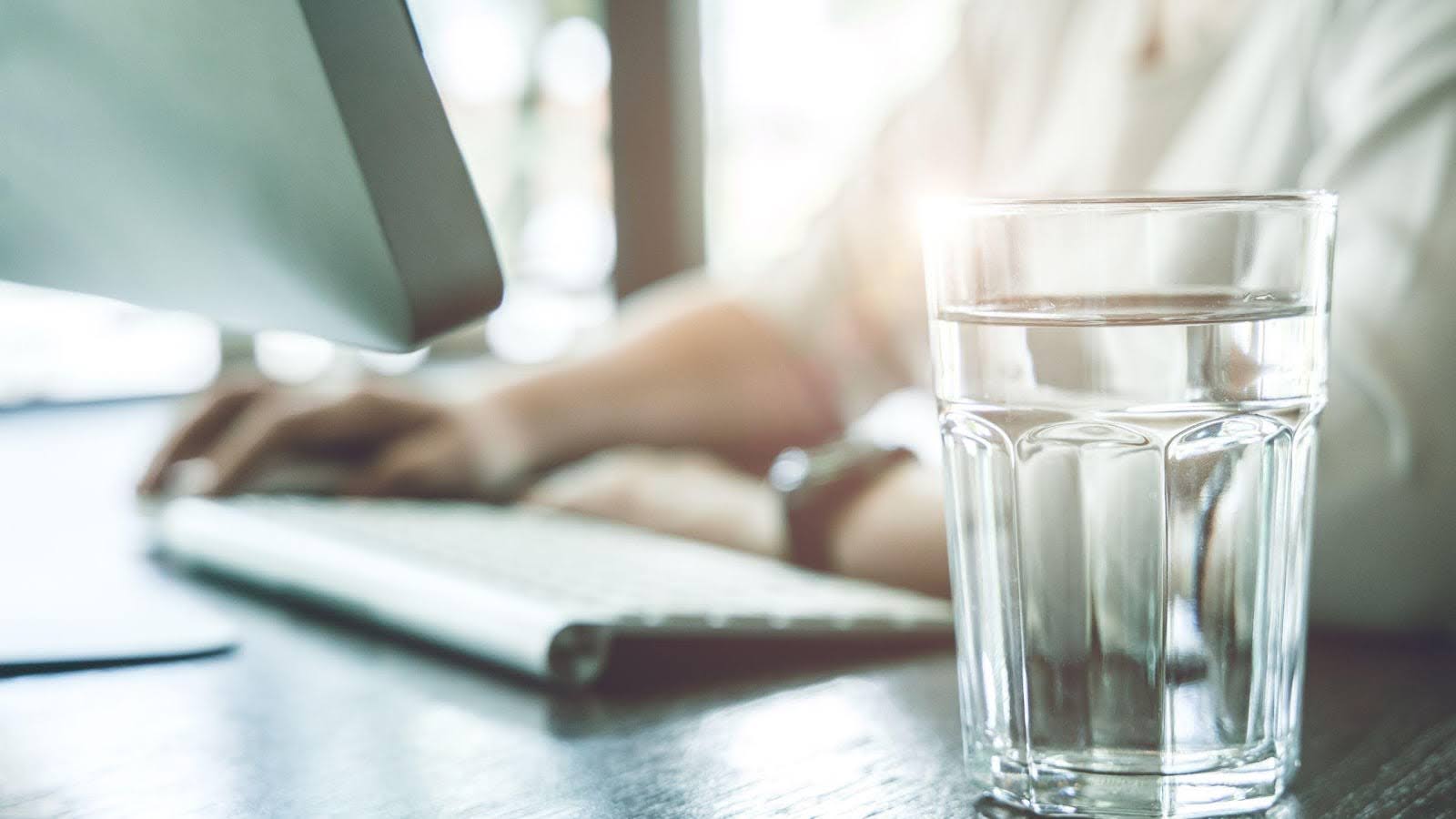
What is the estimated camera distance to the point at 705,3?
226 cm

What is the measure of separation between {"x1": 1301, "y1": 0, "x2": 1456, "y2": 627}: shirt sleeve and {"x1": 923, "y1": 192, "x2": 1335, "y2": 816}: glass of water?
0.70ft

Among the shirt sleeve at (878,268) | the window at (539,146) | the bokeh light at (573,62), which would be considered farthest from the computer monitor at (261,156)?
the bokeh light at (573,62)

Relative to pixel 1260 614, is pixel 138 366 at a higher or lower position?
lower

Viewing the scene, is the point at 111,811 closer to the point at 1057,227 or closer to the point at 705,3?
the point at 1057,227

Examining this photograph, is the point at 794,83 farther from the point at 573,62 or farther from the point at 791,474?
the point at 791,474

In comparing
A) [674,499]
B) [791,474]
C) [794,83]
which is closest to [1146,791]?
[791,474]

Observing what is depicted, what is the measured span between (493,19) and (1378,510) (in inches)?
76.6

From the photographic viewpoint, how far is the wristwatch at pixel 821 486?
0.64 meters

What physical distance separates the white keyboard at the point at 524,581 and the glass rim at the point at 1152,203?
182mm

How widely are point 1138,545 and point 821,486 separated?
13.2 inches

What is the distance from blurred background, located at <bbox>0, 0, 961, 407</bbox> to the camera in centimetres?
223

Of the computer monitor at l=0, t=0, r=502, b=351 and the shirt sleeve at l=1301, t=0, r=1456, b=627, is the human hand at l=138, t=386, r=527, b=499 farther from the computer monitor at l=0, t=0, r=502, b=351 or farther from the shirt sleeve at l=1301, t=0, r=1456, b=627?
the shirt sleeve at l=1301, t=0, r=1456, b=627

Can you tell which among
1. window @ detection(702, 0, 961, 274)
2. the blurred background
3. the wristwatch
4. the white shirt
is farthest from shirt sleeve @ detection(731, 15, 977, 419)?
window @ detection(702, 0, 961, 274)

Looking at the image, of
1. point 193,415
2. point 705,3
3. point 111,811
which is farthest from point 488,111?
point 111,811
